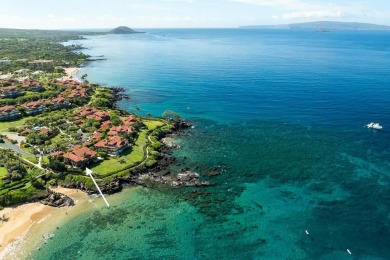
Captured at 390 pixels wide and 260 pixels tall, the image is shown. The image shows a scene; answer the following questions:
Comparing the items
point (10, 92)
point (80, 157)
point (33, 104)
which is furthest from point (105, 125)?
point (10, 92)

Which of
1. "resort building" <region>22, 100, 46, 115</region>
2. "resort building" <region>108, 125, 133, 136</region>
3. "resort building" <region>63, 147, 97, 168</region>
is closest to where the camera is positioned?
"resort building" <region>63, 147, 97, 168</region>

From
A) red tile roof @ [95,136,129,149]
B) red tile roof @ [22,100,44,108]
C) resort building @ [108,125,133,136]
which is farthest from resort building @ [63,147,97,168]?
red tile roof @ [22,100,44,108]

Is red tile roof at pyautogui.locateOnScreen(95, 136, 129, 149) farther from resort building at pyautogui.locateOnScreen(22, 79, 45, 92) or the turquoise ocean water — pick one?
resort building at pyautogui.locateOnScreen(22, 79, 45, 92)

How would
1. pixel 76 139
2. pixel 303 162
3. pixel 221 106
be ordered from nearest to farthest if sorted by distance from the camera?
1. pixel 303 162
2. pixel 76 139
3. pixel 221 106

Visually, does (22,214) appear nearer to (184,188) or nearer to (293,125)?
(184,188)

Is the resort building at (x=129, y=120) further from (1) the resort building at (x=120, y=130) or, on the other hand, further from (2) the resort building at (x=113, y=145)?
(2) the resort building at (x=113, y=145)

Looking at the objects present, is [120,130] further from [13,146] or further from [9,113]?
[9,113]

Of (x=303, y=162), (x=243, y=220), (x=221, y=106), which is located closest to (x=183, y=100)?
(x=221, y=106)
